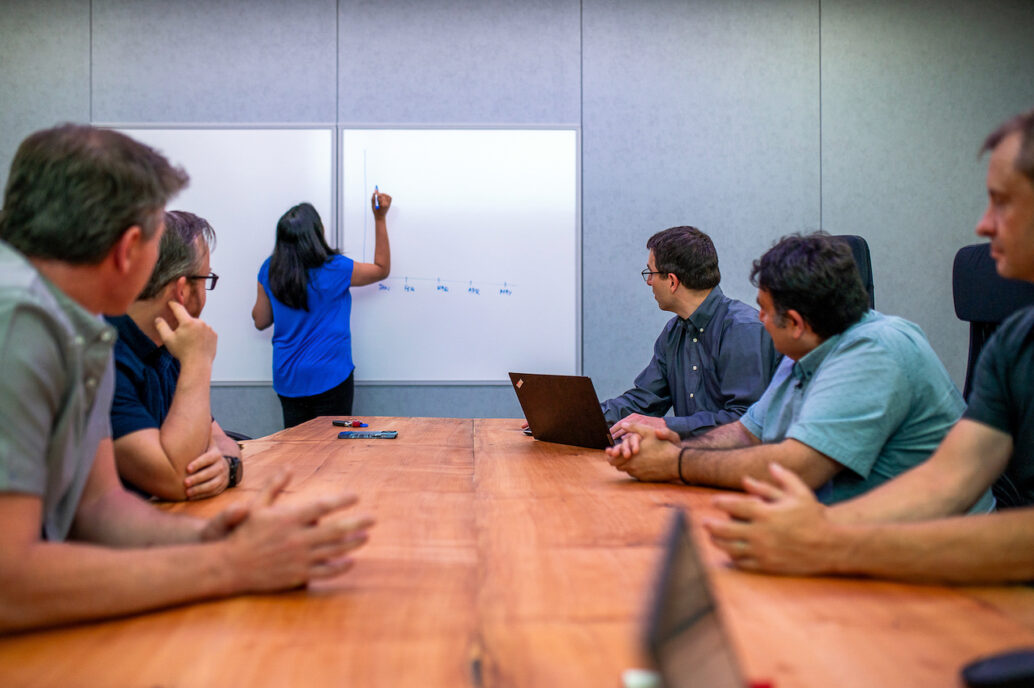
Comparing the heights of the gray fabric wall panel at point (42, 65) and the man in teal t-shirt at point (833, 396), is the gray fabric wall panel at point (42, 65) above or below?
above

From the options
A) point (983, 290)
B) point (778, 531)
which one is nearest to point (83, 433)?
point (778, 531)

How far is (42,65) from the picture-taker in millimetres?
4082

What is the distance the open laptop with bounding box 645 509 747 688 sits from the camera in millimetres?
563

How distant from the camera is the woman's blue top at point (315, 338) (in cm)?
372

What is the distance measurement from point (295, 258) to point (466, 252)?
0.93 metres

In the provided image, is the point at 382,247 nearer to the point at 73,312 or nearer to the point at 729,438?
the point at 729,438

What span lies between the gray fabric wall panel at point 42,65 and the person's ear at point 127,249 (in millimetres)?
3686

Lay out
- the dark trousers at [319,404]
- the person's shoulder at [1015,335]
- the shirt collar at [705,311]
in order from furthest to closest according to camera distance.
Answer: the dark trousers at [319,404] < the shirt collar at [705,311] < the person's shoulder at [1015,335]

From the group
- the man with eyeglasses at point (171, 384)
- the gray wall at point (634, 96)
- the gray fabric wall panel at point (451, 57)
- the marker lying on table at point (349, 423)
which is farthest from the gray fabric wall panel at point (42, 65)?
the man with eyeglasses at point (171, 384)

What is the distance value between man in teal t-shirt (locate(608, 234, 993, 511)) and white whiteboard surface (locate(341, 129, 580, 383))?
Result: 2.37 metres

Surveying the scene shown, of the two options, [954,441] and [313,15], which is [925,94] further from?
[954,441]

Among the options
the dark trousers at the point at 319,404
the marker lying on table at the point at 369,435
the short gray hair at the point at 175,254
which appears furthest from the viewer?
the dark trousers at the point at 319,404

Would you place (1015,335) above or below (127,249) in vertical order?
below

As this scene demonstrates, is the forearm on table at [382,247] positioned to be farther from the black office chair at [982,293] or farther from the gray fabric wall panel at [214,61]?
the black office chair at [982,293]
